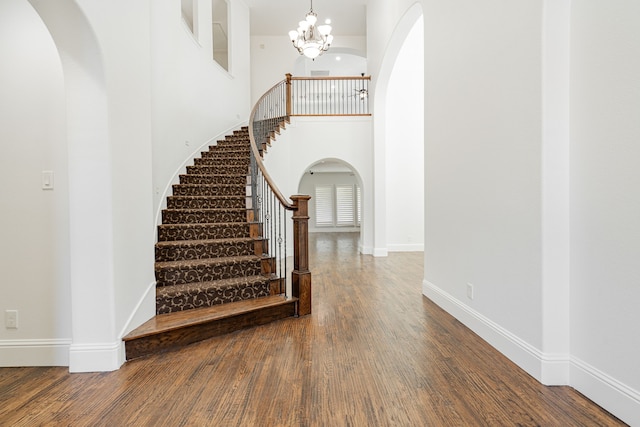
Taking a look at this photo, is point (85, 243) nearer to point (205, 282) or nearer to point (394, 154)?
point (205, 282)

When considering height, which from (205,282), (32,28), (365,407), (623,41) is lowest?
(365,407)

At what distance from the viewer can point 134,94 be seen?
9.26ft

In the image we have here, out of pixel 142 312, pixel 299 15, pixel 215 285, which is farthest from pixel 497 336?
pixel 299 15

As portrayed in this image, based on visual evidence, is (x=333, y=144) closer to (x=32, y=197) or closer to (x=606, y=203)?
(x=32, y=197)

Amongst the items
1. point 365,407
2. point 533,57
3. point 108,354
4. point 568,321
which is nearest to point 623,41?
point 533,57

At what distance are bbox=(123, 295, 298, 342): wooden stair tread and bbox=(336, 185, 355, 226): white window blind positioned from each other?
10.6 meters

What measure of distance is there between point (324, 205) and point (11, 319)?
11.9 meters

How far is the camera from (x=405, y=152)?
26.3 ft

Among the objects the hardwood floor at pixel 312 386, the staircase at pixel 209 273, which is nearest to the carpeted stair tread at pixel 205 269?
the staircase at pixel 209 273

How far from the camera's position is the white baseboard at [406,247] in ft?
26.4

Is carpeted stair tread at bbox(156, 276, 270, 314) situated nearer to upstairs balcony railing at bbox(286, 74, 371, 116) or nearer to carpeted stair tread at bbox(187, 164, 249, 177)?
carpeted stair tread at bbox(187, 164, 249, 177)

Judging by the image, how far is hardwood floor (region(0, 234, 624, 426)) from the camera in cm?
187

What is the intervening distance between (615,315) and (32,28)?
423cm

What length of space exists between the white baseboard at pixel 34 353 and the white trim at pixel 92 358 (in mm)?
205
